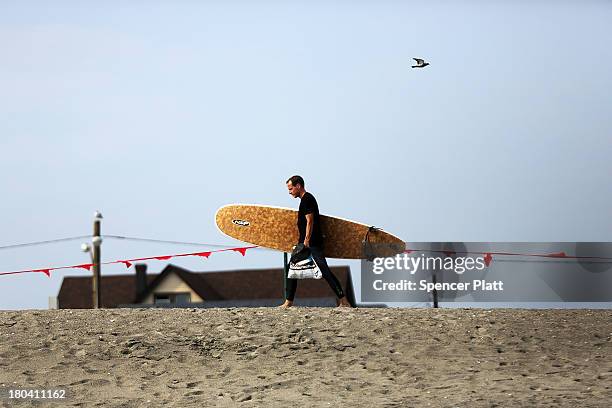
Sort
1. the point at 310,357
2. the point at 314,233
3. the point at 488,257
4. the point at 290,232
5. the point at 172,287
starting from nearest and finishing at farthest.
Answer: the point at 310,357 → the point at 314,233 → the point at 290,232 → the point at 488,257 → the point at 172,287

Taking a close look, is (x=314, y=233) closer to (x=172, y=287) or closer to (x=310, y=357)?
(x=310, y=357)

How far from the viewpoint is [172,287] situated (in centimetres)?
5366

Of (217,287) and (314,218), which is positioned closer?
(314,218)

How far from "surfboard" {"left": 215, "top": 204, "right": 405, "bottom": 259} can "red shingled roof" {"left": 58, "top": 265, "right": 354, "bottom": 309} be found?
3307 cm

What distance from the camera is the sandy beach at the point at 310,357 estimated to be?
12258 millimetres

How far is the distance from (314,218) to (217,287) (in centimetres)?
3952

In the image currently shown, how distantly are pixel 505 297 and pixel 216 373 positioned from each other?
7.10 meters

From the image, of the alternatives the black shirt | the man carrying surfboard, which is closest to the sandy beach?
the man carrying surfboard

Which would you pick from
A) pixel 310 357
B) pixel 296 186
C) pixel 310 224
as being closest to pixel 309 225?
pixel 310 224

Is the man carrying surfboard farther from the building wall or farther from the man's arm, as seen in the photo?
the building wall

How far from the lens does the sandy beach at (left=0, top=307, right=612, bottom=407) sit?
1226 cm

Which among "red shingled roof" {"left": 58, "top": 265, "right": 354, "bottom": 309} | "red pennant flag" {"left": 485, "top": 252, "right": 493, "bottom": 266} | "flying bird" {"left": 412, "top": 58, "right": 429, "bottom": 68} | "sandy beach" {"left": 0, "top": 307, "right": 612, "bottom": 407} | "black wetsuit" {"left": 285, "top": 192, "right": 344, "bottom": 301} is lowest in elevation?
"red shingled roof" {"left": 58, "top": 265, "right": 354, "bottom": 309}

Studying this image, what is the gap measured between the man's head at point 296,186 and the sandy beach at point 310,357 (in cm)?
167

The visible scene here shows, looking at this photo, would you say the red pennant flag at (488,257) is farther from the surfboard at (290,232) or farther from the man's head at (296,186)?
the man's head at (296,186)
